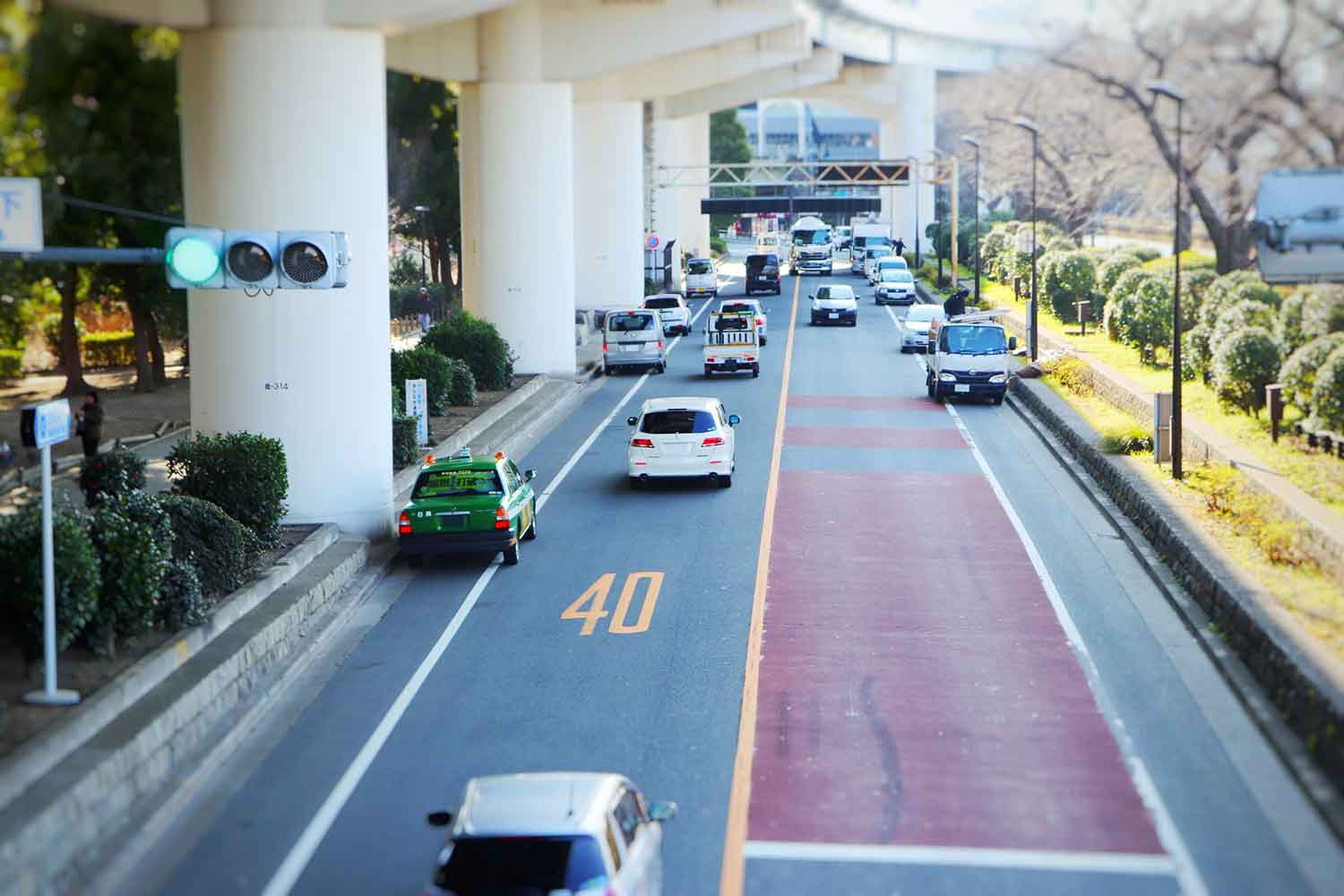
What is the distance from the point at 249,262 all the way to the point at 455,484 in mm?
8369

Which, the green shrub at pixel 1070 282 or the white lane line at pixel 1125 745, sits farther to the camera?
the green shrub at pixel 1070 282

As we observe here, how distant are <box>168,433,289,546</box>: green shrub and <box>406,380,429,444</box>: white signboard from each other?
781 cm

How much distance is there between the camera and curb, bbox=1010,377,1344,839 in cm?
1370

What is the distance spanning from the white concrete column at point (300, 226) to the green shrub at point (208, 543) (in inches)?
168

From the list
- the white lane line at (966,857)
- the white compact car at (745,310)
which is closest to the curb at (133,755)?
the white lane line at (966,857)

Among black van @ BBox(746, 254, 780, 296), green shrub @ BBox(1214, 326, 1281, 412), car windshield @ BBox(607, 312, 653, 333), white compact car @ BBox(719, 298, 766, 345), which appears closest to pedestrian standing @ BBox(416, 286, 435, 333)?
car windshield @ BBox(607, 312, 653, 333)

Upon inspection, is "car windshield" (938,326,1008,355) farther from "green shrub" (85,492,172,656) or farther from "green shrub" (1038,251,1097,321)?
"green shrub" (85,492,172,656)

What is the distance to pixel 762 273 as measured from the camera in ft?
256

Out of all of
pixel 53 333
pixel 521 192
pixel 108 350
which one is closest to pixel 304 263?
pixel 521 192

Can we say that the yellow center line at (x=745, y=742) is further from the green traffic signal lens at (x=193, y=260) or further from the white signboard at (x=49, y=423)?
the white signboard at (x=49, y=423)

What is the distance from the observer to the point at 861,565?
22266mm

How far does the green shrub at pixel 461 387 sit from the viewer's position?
36.4 meters

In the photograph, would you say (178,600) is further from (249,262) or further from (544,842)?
(544,842)

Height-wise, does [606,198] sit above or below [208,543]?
above
